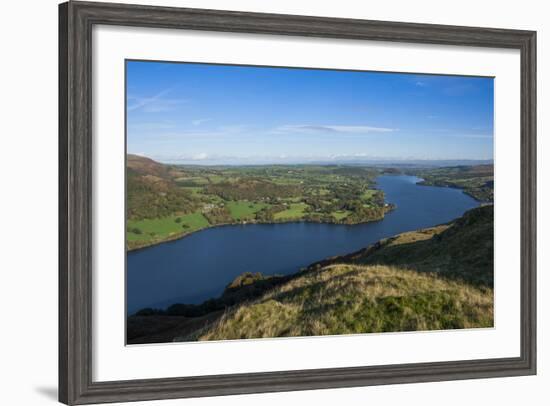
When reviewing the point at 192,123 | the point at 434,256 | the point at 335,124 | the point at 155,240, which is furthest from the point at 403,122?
the point at 155,240

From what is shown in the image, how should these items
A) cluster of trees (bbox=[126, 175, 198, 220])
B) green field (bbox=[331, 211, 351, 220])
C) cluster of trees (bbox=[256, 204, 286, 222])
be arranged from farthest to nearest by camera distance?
green field (bbox=[331, 211, 351, 220]) → cluster of trees (bbox=[256, 204, 286, 222]) → cluster of trees (bbox=[126, 175, 198, 220])

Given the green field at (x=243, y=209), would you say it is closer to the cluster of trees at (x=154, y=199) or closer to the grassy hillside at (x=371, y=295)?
the cluster of trees at (x=154, y=199)

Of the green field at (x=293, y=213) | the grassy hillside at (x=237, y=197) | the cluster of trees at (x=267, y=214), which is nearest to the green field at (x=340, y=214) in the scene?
the grassy hillside at (x=237, y=197)

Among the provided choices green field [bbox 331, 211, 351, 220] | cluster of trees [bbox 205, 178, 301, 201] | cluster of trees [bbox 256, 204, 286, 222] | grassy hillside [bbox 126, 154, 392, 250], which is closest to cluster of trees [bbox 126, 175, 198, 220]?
grassy hillside [bbox 126, 154, 392, 250]

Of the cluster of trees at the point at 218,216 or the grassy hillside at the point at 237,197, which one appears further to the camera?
the cluster of trees at the point at 218,216

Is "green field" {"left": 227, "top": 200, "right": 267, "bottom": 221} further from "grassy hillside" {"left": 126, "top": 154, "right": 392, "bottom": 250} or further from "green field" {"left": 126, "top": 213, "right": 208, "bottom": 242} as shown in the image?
"green field" {"left": 126, "top": 213, "right": 208, "bottom": 242}
